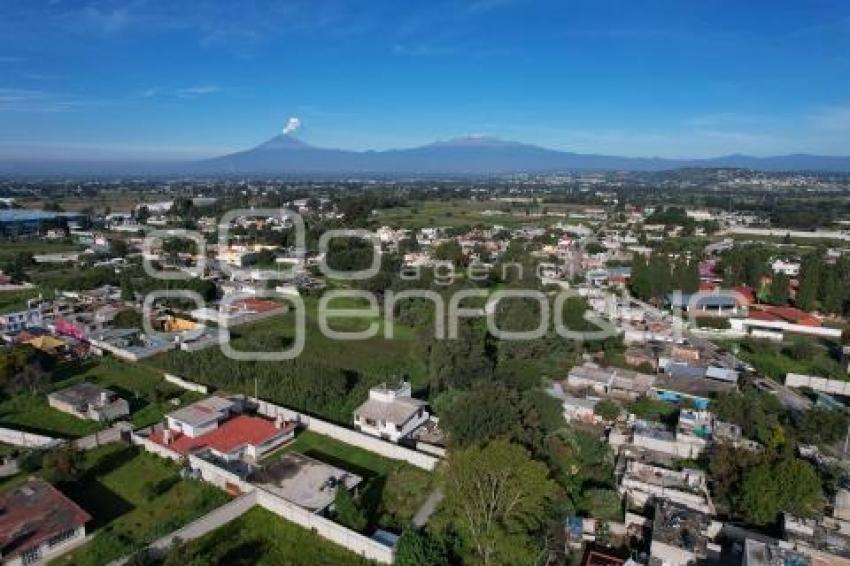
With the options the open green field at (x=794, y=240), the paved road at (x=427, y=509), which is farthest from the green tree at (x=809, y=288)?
the open green field at (x=794, y=240)

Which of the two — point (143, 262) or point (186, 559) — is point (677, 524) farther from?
point (143, 262)

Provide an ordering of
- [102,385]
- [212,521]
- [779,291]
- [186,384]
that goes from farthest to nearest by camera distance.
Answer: [779,291] → [102,385] → [186,384] → [212,521]

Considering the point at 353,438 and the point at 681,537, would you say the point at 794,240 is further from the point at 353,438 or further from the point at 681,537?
the point at 353,438

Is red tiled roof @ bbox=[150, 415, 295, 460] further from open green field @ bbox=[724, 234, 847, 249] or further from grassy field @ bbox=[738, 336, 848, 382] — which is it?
open green field @ bbox=[724, 234, 847, 249]

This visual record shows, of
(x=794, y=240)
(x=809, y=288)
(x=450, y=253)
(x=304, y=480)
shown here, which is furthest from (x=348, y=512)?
(x=794, y=240)

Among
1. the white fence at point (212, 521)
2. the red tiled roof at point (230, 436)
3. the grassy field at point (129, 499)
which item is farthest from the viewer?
the red tiled roof at point (230, 436)

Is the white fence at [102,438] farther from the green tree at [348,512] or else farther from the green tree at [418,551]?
the green tree at [418,551]
